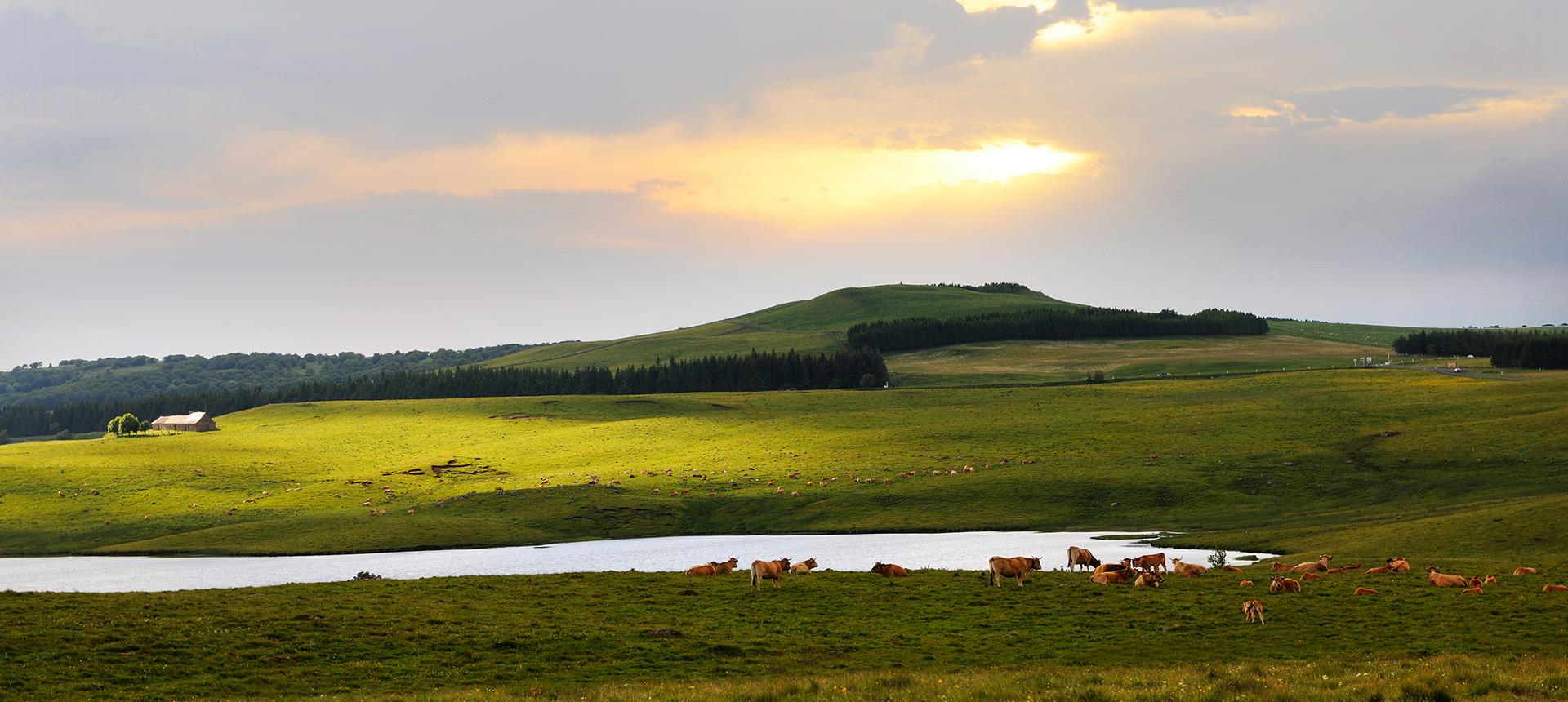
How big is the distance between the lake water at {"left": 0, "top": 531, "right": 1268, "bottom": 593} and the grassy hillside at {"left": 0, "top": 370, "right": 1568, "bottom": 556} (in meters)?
4.55

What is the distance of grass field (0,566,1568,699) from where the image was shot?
21844 millimetres

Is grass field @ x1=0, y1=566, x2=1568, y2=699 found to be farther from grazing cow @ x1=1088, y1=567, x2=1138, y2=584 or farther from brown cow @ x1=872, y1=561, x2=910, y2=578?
brown cow @ x1=872, y1=561, x2=910, y2=578

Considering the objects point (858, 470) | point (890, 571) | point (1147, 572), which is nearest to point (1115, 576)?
point (1147, 572)

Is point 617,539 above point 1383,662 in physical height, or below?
below

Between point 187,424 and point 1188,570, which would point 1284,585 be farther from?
point 187,424

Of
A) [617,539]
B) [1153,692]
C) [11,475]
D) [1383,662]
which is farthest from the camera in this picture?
[11,475]

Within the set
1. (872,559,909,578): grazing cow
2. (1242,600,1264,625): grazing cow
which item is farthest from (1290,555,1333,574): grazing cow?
(872,559,909,578): grazing cow

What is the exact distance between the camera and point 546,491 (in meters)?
99.2

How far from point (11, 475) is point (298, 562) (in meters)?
56.8

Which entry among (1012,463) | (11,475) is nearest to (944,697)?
(1012,463)

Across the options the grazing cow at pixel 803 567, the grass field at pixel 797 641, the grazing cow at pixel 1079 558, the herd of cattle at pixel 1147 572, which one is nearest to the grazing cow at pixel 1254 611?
the herd of cattle at pixel 1147 572

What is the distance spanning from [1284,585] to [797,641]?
15.7m

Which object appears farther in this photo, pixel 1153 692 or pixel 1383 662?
pixel 1383 662

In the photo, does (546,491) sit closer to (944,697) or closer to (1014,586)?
(1014,586)
